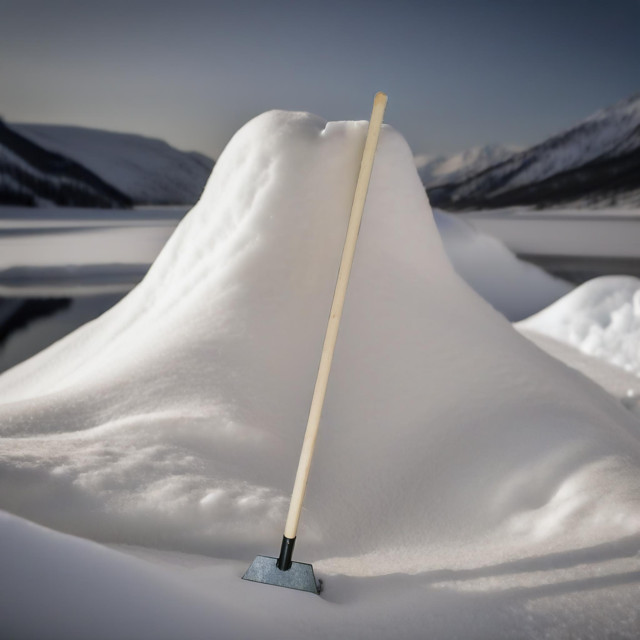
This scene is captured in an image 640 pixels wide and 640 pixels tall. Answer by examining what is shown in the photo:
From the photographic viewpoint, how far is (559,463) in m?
0.87

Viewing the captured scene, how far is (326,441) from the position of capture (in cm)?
96

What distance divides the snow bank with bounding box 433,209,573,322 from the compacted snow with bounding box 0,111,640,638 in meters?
2.44

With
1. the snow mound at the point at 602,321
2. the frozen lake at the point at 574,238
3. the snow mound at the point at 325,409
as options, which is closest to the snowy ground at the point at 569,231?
the frozen lake at the point at 574,238

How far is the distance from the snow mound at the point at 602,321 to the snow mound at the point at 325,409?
0.82m

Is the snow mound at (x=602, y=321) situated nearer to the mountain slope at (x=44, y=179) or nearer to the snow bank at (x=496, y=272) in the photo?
the snow bank at (x=496, y=272)

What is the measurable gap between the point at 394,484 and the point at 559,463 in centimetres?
22

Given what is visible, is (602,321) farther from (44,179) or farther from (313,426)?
(44,179)

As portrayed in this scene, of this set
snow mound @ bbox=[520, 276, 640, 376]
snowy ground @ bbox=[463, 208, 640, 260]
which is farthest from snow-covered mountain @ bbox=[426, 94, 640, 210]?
snow mound @ bbox=[520, 276, 640, 376]

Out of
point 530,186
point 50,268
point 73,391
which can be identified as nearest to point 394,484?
point 73,391

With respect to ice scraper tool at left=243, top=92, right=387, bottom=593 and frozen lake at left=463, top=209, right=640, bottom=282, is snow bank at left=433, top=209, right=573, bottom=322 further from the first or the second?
ice scraper tool at left=243, top=92, right=387, bottom=593

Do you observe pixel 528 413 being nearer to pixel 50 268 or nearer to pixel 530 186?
pixel 50 268

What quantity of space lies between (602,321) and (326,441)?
5.23 feet

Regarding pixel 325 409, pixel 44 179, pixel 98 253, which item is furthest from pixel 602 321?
pixel 44 179

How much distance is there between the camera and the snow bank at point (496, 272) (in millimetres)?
3658
